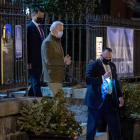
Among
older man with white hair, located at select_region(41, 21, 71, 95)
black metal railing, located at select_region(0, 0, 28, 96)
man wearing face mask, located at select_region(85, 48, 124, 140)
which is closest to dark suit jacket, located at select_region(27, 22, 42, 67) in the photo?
black metal railing, located at select_region(0, 0, 28, 96)

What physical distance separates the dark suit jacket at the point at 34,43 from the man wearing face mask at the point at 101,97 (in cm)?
157

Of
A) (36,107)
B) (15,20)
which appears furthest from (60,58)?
(36,107)

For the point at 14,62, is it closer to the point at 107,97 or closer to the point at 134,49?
the point at 107,97

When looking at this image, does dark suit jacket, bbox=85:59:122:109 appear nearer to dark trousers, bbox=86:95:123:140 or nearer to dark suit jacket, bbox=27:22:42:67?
dark trousers, bbox=86:95:123:140

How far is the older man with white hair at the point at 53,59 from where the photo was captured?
26.5ft

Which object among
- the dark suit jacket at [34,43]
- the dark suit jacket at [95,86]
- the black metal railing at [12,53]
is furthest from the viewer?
the dark suit jacket at [34,43]

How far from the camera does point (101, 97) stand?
7.62 m

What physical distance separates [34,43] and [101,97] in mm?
2057

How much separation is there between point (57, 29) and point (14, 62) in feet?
3.32

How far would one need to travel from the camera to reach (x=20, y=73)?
862 cm

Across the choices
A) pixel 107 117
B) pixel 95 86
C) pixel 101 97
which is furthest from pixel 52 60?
pixel 107 117

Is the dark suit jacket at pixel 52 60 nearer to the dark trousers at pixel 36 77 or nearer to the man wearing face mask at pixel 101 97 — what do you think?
the man wearing face mask at pixel 101 97

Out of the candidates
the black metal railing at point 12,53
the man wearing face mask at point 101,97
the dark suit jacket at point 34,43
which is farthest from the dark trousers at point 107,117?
the dark suit jacket at point 34,43

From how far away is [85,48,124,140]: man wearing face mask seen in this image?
7.61 metres
